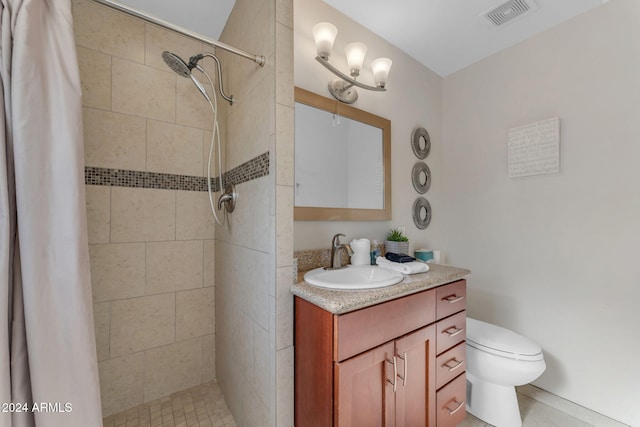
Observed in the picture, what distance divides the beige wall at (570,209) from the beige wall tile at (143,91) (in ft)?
7.48

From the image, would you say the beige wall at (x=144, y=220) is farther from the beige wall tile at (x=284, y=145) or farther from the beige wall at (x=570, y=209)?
the beige wall at (x=570, y=209)

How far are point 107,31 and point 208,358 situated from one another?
6.99ft

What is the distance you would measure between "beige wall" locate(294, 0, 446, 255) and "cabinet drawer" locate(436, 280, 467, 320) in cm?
60

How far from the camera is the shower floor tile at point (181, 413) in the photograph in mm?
1436

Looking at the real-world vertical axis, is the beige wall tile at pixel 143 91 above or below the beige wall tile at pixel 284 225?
above

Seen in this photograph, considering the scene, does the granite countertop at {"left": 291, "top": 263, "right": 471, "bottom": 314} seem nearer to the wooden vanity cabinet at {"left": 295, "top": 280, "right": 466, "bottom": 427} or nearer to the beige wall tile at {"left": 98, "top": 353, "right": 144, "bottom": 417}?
the wooden vanity cabinet at {"left": 295, "top": 280, "right": 466, "bottom": 427}

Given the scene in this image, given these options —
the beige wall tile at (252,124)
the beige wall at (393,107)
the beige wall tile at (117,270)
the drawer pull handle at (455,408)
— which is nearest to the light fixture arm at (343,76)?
the beige wall at (393,107)

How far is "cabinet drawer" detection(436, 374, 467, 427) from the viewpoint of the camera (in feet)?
4.14

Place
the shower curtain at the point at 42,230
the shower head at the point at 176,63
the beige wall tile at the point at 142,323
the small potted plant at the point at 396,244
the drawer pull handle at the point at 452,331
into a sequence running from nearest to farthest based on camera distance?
1. the shower curtain at the point at 42,230
2. the shower head at the point at 176,63
3. the drawer pull handle at the point at 452,331
4. the beige wall tile at the point at 142,323
5. the small potted plant at the point at 396,244

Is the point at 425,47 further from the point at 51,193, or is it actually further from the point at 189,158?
the point at 51,193

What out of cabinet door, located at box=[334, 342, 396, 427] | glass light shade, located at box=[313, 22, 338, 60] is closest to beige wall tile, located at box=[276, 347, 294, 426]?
cabinet door, located at box=[334, 342, 396, 427]

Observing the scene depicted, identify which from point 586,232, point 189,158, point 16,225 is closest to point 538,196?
point 586,232

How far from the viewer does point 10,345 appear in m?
0.83

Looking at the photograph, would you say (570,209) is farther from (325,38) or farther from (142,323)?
(142,323)
